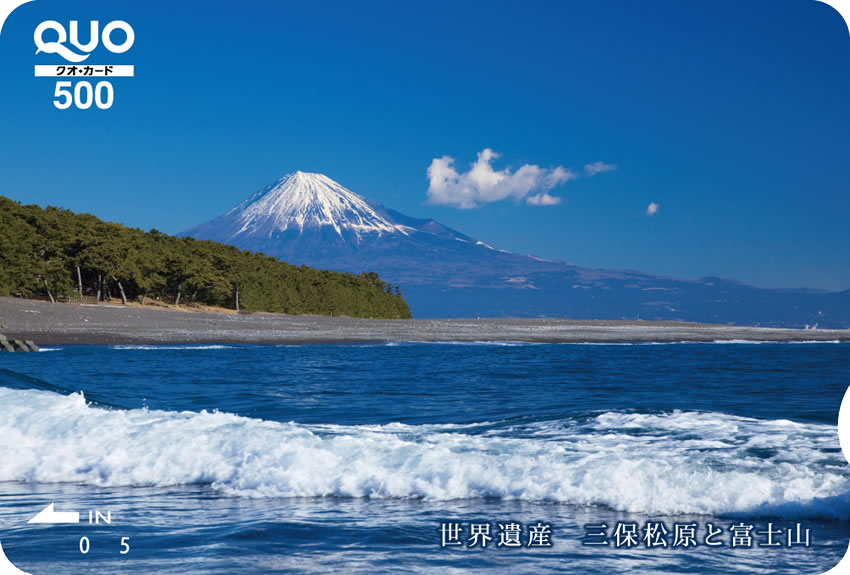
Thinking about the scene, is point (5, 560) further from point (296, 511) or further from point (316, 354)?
point (316, 354)

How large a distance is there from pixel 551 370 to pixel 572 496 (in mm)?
15179

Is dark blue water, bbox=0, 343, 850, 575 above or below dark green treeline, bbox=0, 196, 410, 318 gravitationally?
below

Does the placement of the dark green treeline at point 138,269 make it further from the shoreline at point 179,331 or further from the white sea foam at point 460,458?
the white sea foam at point 460,458

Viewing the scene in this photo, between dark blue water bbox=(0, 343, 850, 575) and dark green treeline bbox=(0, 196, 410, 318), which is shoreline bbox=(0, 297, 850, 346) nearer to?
dark green treeline bbox=(0, 196, 410, 318)

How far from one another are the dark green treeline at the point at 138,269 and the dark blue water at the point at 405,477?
150ft

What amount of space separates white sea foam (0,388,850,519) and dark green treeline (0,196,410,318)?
1956 inches

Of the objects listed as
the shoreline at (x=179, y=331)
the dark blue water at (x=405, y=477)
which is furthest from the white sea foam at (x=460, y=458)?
the shoreline at (x=179, y=331)

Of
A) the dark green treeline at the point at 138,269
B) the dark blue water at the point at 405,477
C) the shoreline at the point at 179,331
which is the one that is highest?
the dark green treeline at the point at 138,269

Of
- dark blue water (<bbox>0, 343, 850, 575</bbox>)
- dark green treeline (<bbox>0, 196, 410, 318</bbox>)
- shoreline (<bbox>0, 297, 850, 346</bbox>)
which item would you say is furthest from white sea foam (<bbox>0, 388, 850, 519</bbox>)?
dark green treeline (<bbox>0, 196, 410, 318</bbox>)

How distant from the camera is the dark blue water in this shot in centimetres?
530

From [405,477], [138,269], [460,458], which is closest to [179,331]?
[138,269]

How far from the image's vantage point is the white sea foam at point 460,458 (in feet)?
22.7

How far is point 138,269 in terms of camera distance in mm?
60531

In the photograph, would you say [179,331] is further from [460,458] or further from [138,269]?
[460,458]
